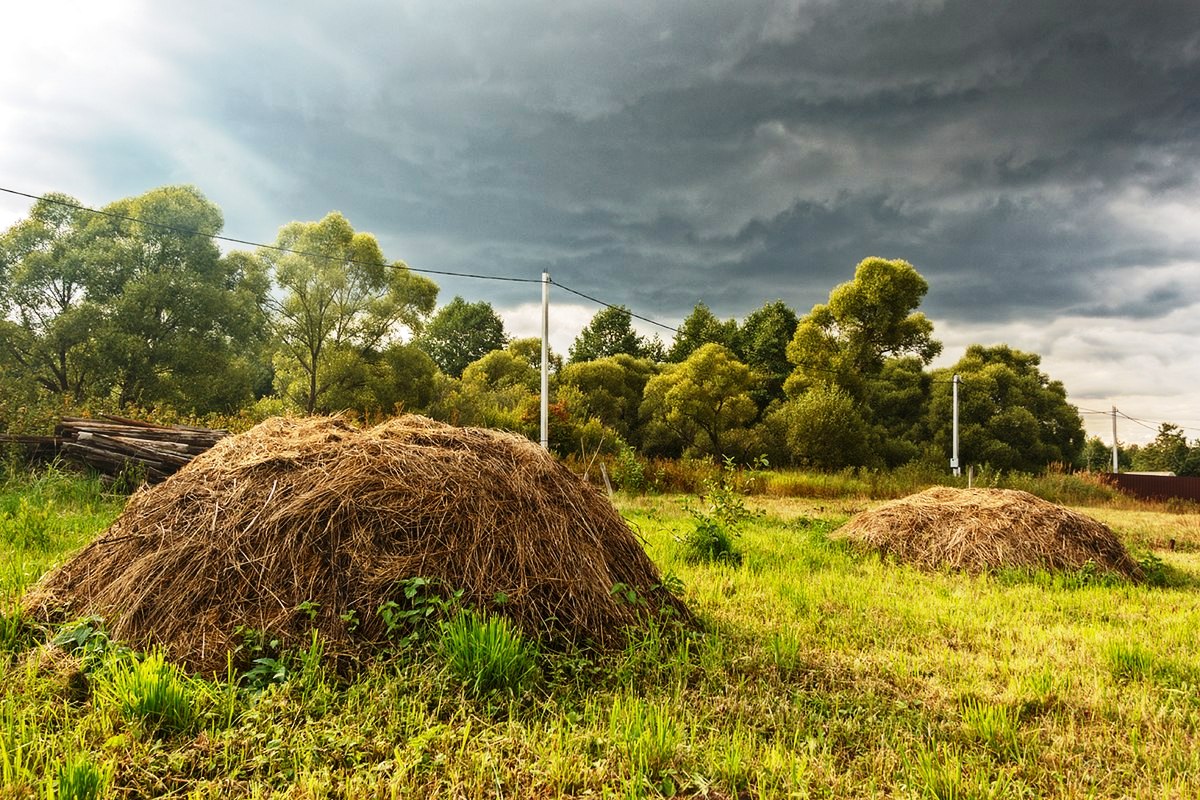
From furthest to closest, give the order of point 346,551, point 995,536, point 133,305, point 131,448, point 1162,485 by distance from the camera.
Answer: point 1162,485 → point 133,305 → point 131,448 → point 995,536 → point 346,551

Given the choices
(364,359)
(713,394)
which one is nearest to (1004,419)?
(713,394)

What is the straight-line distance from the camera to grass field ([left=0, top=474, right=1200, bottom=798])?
2701 millimetres

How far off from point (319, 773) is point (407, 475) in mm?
2030

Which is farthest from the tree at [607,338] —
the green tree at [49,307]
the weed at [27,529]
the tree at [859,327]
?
the weed at [27,529]

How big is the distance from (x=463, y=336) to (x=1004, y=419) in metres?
38.1

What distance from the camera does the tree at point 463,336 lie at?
50688mm

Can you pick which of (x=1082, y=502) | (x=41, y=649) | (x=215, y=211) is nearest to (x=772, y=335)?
(x=1082, y=502)

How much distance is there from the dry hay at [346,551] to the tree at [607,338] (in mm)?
41233

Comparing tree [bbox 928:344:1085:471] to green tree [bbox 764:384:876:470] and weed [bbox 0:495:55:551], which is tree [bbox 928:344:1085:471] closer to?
green tree [bbox 764:384:876:470]

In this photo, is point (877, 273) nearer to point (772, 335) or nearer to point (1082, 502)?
point (772, 335)

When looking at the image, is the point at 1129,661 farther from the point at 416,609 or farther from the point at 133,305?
the point at 133,305

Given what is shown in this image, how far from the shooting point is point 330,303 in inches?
1070

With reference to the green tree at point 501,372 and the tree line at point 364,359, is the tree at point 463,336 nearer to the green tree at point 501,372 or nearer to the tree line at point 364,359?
the green tree at point 501,372

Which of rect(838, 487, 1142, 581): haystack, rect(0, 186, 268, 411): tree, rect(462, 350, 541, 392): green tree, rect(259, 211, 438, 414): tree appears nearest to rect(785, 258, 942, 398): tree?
rect(462, 350, 541, 392): green tree
